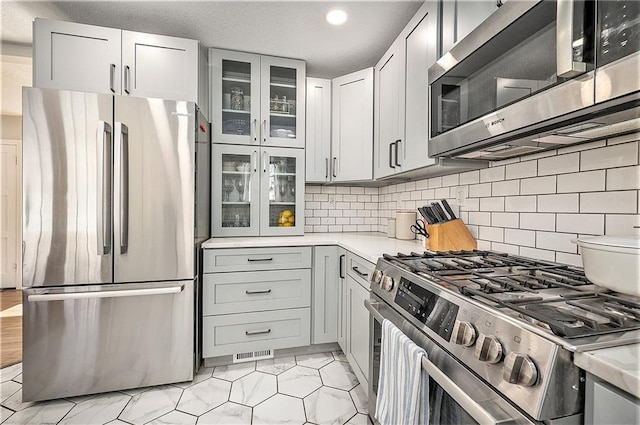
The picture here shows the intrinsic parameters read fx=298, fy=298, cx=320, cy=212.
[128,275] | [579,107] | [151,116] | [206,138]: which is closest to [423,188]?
[579,107]

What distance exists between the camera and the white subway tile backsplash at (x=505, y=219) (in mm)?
1469

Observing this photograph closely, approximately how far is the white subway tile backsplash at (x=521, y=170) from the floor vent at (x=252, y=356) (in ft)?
6.40

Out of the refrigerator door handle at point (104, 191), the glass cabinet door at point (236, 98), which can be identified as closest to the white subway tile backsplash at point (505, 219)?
the glass cabinet door at point (236, 98)

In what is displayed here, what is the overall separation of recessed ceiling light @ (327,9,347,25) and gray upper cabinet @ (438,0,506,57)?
681mm

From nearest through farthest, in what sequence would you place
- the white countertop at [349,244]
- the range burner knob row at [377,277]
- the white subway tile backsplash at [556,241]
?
the white subway tile backsplash at [556,241] → the range burner knob row at [377,277] → the white countertop at [349,244]

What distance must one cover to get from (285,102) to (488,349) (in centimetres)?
239

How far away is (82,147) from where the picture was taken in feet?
5.63

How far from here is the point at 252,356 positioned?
2195mm

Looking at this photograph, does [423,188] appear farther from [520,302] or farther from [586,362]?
[586,362]

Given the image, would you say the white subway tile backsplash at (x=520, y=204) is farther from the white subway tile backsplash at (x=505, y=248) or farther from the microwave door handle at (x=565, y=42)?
the microwave door handle at (x=565, y=42)

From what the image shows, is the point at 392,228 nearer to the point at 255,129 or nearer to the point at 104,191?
the point at 255,129

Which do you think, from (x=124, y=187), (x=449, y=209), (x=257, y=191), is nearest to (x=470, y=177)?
(x=449, y=209)

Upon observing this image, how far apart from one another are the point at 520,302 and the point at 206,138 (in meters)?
2.20

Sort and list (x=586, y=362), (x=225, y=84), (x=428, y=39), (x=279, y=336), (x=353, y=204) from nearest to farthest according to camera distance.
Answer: (x=586, y=362)
(x=428, y=39)
(x=279, y=336)
(x=225, y=84)
(x=353, y=204)
